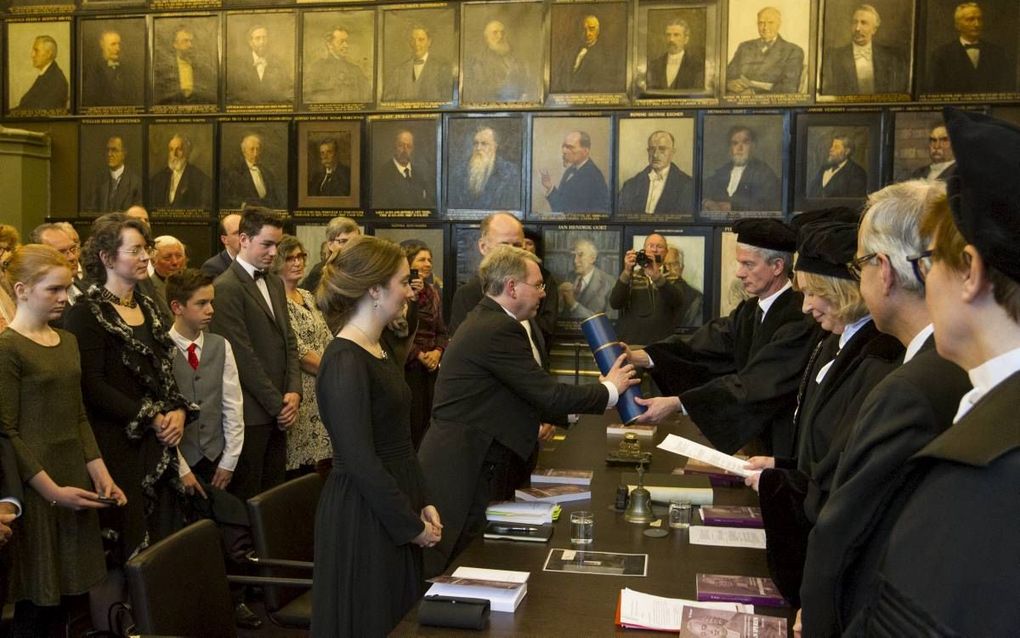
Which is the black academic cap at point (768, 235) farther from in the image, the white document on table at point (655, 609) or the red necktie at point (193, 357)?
the red necktie at point (193, 357)

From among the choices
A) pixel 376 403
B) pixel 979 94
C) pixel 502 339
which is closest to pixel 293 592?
pixel 376 403

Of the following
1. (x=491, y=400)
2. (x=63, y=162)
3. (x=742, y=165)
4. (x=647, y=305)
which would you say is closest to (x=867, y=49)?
(x=742, y=165)

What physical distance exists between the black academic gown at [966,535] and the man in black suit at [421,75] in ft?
30.7

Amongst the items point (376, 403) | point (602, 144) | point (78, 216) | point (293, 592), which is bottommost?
point (293, 592)

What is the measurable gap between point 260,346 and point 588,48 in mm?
5477

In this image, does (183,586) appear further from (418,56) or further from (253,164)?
(253,164)

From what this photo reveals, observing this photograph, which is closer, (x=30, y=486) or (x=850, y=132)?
(x=30, y=486)

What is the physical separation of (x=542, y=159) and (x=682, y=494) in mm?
6671

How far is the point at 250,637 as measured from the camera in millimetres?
5020

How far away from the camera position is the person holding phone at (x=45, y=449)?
14.2 feet

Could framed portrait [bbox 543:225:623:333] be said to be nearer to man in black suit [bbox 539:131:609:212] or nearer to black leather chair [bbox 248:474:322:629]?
man in black suit [bbox 539:131:609:212]

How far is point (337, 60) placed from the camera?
10719 mm

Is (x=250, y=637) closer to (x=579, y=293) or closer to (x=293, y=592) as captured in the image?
(x=293, y=592)

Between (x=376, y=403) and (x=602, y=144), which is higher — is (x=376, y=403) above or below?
below
